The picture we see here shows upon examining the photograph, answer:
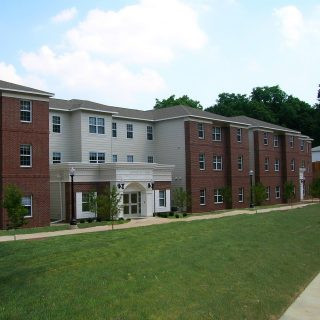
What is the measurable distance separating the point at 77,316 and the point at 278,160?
169 feet

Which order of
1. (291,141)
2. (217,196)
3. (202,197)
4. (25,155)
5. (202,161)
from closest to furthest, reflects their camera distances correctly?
1. (25,155)
2. (202,197)
3. (202,161)
4. (217,196)
5. (291,141)

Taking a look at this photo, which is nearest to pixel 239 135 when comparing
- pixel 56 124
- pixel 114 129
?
pixel 114 129

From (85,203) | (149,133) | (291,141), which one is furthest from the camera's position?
(291,141)

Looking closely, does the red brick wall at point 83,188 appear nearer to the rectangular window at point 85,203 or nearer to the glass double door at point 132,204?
the rectangular window at point 85,203

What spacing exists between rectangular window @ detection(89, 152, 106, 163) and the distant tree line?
1730 inches

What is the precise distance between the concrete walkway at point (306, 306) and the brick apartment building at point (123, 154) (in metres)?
21.5

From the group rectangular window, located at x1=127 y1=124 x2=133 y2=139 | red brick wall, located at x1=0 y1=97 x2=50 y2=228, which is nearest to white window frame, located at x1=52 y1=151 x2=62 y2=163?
red brick wall, located at x1=0 y1=97 x2=50 y2=228

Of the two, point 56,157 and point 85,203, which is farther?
point 56,157

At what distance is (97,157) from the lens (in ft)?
129

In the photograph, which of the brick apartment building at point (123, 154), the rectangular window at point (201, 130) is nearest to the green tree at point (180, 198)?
the brick apartment building at point (123, 154)

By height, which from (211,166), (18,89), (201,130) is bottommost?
(211,166)

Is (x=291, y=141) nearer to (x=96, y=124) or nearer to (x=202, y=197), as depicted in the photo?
(x=202, y=197)

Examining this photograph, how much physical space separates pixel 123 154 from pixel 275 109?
203 ft

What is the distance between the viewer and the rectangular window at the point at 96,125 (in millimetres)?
38656
